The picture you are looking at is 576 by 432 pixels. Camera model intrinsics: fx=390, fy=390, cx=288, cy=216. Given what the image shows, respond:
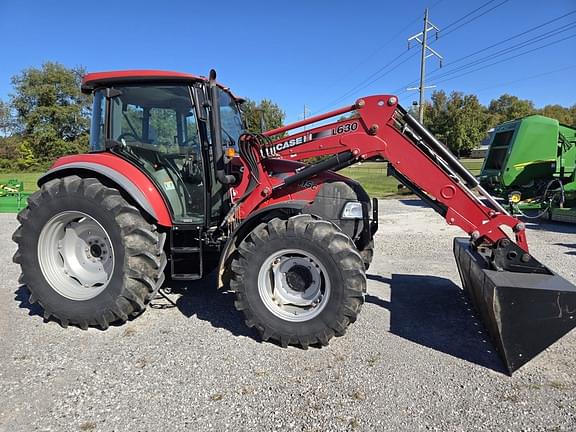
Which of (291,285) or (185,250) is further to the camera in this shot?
(185,250)

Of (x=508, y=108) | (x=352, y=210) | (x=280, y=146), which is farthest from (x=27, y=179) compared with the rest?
(x=508, y=108)

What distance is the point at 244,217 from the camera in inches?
161

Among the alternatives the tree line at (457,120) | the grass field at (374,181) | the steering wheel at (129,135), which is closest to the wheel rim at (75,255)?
the steering wheel at (129,135)

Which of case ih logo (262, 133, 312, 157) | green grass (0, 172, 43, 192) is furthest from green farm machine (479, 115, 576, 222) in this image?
green grass (0, 172, 43, 192)

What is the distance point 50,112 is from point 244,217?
48.5m

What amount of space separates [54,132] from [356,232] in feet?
158

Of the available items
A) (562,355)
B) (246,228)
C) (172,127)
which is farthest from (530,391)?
(172,127)

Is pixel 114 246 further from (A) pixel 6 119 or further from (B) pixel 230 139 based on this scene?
(A) pixel 6 119

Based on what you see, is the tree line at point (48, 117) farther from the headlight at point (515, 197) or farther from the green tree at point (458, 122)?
the headlight at point (515, 197)

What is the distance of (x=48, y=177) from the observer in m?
4.14

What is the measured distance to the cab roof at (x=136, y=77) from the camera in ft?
13.1

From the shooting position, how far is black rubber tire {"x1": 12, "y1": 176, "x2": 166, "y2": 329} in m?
3.75

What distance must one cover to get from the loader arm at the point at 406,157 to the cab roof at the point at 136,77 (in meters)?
1.16

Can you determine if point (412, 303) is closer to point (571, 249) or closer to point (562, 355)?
point (562, 355)
